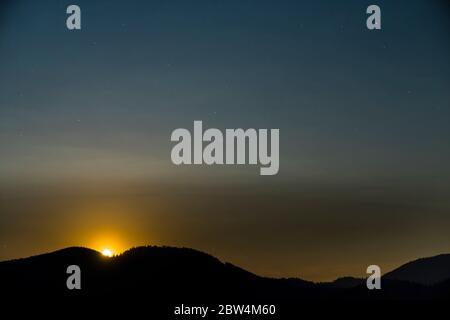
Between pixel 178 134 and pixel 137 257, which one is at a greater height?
pixel 178 134

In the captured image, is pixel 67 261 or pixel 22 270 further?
pixel 22 270

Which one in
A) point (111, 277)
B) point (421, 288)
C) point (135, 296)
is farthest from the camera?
point (111, 277)

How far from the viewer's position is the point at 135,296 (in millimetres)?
11375

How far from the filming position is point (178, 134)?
849 cm
